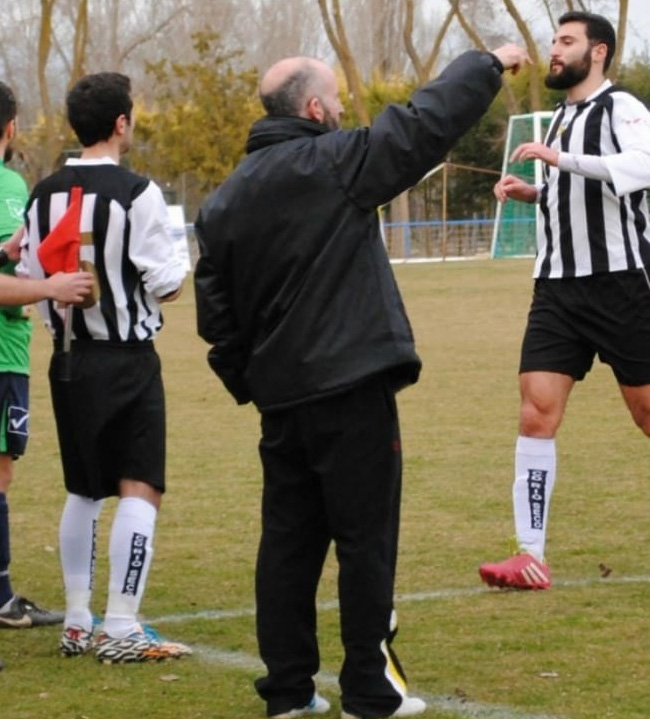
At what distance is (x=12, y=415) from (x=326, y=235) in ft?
7.42

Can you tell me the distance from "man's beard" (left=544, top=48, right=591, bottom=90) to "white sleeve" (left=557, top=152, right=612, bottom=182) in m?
0.50

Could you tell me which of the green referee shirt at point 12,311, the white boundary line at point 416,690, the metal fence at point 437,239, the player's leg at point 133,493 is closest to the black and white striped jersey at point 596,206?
the white boundary line at point 416,690

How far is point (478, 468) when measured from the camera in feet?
34.7

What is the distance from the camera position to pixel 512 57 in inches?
205

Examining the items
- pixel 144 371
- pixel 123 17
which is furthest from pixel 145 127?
pixel 144 371

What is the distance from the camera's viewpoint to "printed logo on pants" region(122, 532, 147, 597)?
629cm

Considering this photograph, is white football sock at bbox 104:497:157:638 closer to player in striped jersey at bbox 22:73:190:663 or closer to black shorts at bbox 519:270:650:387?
player in striped jersey at bbox 22:73:190:663

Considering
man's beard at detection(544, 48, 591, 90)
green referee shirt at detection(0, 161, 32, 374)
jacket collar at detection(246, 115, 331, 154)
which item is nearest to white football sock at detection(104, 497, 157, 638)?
green referee shirt at detection(0, 161, 32, 374)

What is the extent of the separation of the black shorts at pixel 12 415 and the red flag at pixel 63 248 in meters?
1.08

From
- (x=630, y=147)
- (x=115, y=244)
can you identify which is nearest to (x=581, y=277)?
(x=630, y=147)

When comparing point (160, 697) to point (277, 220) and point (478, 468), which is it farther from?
point (478, 468)

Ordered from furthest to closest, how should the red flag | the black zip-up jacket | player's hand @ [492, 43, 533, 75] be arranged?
the red flag → player's hand @ [492, 43, 533, 75] → the black zip-up jacket

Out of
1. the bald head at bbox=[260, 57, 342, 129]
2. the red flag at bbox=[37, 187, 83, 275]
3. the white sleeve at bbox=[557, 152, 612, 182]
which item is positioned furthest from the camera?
the white sleeve at bbox=[557, 152, 612, 182]

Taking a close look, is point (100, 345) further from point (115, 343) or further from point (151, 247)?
point (151, 247)
